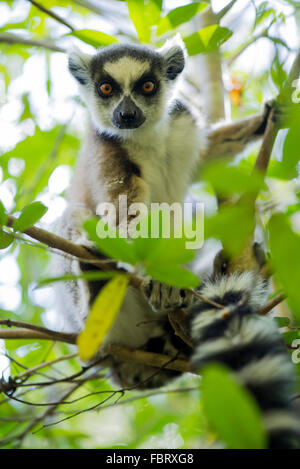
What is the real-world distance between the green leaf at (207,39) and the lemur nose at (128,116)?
77 centimetres

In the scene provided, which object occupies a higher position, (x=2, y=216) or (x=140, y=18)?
(x=140, y=18)

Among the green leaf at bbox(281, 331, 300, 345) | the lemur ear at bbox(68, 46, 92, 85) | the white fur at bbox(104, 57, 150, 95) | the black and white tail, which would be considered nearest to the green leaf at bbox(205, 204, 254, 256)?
the black and white tail

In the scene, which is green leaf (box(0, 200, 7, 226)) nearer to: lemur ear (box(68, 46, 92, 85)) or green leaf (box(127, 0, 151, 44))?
green leaf (box(127, 0, 151, 44))

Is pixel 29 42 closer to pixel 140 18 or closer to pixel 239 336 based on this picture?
pixel 140 18

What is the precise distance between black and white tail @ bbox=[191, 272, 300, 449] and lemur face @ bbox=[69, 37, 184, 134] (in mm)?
1850

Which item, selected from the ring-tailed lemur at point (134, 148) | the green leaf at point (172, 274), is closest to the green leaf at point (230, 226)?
the green leaf at point (172, 274)

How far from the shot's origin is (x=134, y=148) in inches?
138

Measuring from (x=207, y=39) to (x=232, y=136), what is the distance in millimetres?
1273

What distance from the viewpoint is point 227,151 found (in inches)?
150

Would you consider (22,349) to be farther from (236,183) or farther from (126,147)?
(236,183)

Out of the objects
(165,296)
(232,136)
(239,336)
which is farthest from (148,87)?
(239,336)

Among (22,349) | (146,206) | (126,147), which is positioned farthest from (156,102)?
(22,349)

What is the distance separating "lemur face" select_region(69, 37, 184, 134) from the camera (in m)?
3.40

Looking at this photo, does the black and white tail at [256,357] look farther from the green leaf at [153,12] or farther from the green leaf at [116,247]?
the green leaf at [153,12]
